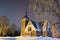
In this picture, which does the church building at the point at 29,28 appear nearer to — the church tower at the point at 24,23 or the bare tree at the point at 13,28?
the church tower at the point at 24,23

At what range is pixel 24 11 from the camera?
99.7 inches

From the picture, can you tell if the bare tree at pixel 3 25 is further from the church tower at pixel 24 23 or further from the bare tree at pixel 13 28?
the church tower at pixel 24 23

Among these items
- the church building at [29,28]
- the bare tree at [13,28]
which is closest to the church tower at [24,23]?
the church building at [29,28]

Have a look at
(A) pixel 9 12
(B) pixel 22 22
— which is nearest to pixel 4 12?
(A) pixel 9 12

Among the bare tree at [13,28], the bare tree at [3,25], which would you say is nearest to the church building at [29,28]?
the bare tree at [13,28]

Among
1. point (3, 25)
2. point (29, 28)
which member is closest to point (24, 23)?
point (29, 28)

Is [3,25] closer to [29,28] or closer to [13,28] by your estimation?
[13,28]

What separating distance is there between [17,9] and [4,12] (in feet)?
0.87

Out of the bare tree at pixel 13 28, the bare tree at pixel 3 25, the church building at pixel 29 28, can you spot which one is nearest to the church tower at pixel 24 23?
the church building at pixel 29 28

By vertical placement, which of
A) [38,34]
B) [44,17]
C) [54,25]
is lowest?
[38,34]

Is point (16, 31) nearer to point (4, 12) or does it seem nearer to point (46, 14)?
point (4, 12)

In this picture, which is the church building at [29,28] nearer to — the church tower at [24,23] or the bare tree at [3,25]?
the church tower at [24,23]

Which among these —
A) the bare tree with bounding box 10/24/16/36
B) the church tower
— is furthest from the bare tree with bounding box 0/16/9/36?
the church tower

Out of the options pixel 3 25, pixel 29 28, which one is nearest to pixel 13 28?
pixel 3 25
